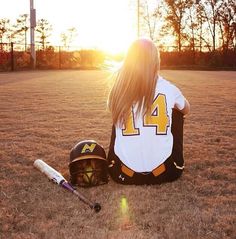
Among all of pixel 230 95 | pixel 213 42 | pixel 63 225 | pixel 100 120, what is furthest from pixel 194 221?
pixel 213 42

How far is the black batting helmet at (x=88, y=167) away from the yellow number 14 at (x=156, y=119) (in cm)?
33

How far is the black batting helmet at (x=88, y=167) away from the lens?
180 inches

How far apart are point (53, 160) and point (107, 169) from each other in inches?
43.9

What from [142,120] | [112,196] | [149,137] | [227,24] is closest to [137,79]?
[142,120]

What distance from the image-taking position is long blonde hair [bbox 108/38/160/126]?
4504mm

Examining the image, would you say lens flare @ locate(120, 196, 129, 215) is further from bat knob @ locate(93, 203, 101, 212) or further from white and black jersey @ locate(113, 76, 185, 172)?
white and black jersey @ locate(113, 76, 185, 172)

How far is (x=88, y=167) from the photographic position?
4.62 metres

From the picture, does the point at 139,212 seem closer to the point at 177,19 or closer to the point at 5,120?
the point at 5,120

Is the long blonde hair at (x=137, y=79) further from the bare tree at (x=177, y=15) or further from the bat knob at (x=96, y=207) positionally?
the bare tree at (x=177, y=15)

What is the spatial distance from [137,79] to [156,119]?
0.41m

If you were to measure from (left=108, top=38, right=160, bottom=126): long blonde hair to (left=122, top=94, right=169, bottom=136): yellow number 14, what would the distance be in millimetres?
68

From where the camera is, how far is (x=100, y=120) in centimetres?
860

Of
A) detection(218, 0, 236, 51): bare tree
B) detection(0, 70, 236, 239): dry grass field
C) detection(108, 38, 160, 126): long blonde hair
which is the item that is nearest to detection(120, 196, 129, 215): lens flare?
detection(0, 70, 236, 239): dry grass field

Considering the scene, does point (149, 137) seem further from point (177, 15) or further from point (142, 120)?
point (177, 15)
